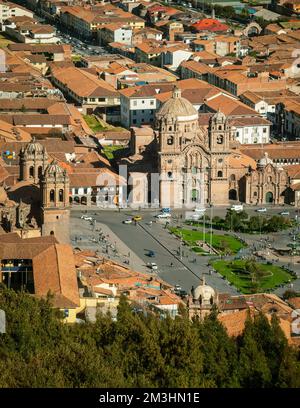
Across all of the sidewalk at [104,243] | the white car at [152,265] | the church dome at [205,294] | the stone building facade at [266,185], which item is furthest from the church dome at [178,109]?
the church dome at [205,294]

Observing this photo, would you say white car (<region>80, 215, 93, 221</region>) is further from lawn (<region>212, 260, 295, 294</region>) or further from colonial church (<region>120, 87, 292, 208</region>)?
lawn (<region>212, 260, 295, 294</region>)

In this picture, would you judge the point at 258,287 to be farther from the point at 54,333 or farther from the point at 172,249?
the point at 54,333

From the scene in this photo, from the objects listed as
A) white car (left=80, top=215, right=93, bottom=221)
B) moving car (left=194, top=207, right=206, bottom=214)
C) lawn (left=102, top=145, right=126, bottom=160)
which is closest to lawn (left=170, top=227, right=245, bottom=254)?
moving car (left=194, top=207, right=206, bottom=214)

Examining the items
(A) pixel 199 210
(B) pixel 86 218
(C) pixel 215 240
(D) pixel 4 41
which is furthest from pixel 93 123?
(D) pixel 4 41

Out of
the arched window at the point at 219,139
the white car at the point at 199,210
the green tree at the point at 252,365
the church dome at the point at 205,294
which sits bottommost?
the white car at the point at 199,210

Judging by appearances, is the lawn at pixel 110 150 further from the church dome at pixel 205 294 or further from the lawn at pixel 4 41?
the lawn at pixel 4 41

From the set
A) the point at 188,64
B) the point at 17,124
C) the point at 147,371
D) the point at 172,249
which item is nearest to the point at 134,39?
the point at 188,64
